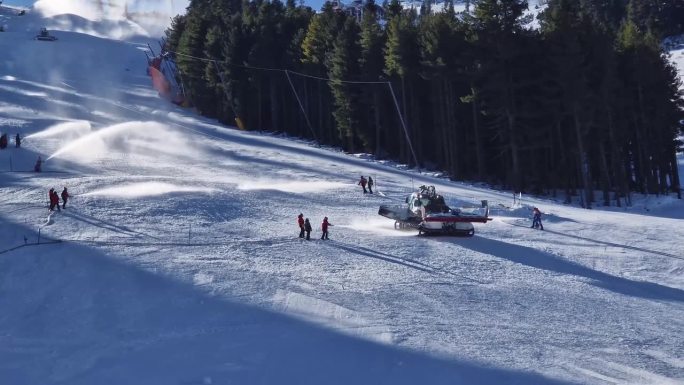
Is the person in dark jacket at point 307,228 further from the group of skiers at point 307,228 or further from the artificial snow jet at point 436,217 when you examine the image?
the artificial snow jet at point 436,217

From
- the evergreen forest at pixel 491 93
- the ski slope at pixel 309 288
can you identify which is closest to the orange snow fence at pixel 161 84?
the evergreen forest at pixel 491 93

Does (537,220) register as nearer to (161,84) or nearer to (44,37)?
(161,84)

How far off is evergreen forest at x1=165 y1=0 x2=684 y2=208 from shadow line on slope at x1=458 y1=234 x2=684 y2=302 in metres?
20.1

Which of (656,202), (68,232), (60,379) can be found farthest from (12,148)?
(656,202)

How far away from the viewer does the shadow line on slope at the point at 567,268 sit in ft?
78.7

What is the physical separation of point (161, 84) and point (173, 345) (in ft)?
255

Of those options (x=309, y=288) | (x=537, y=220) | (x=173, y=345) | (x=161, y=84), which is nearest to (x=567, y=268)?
(x=537, y=220)

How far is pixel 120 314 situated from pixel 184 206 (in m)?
14.8

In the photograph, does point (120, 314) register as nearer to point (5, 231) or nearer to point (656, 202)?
point (5, 231)

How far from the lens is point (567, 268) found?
2653 centimetres

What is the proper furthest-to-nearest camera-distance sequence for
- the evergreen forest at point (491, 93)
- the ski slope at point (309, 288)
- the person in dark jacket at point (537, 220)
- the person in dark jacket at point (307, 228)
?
the evergreen forest at point (491, 93), the person in dark jacket at point (537, 220), the person in dark jacket at point (307, 228), the ski slope at point (309, 288)

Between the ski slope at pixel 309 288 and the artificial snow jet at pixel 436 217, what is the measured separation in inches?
24.6

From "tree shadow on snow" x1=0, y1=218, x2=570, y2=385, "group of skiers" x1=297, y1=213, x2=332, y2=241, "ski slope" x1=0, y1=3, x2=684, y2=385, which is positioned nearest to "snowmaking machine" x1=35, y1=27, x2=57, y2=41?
"ski slope" x1=0, y1=3, x2=684, y2=385

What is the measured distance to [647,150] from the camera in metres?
54.8
